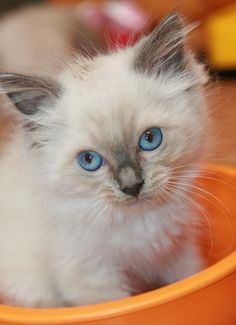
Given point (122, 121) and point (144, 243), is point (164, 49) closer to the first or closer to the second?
point (122, 121)

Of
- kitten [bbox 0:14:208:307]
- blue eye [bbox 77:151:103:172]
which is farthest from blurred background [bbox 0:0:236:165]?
blue eye [bbox 77:151:103:172]

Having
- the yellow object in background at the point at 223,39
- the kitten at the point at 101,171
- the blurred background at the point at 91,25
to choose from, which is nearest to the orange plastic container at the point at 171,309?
the kitten at the point at 101,171

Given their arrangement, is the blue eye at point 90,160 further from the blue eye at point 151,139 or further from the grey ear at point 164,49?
the grey ear at point 164,49

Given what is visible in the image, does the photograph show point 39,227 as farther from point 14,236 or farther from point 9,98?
point 9,98

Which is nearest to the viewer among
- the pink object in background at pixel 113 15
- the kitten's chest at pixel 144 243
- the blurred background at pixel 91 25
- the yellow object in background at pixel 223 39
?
the kitten's chest at pixel 144 243

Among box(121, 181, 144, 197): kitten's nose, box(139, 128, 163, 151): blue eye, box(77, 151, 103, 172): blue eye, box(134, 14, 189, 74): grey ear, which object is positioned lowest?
box(121, 181, 144, 197): kitten's nose

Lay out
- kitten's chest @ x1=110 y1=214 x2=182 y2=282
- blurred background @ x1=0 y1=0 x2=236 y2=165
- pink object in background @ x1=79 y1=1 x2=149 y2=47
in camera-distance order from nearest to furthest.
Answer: kitten's chest @ x1=110 y1=214 x2=182 y2=282
blurred background @ x1=0 y1=0 x2=236 y2=165
pink object in background @ x1=79 y1=1 x2=149 y2=47

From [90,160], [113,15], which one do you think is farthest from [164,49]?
[113,15]

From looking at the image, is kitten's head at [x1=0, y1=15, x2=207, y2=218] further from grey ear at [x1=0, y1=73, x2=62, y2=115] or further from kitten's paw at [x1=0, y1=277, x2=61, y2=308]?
kitten's paw at [x1=0, y1=277, x2=61, y2=308]
